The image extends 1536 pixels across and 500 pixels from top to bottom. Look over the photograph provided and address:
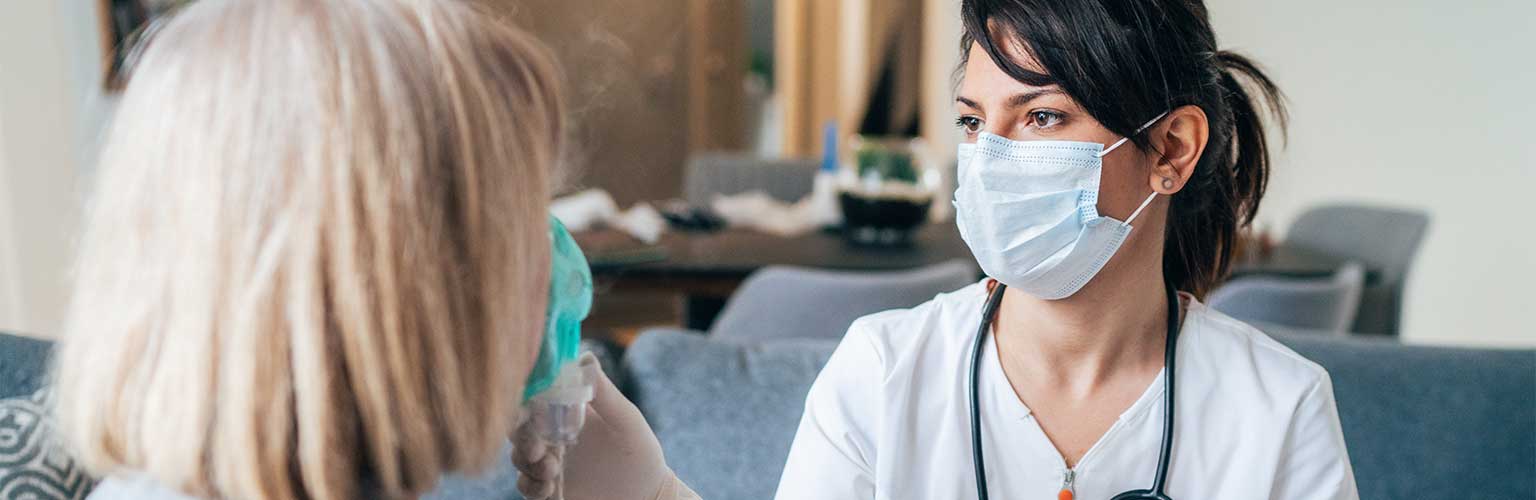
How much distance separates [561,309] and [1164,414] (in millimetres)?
608

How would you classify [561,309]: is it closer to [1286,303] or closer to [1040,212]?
[1040,212]

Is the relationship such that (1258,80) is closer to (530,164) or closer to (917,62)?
(530,164)

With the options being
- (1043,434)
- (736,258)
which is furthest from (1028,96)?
(736,258)

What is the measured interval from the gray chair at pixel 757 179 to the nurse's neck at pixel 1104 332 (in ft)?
8.39

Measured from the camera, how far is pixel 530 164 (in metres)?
0.64

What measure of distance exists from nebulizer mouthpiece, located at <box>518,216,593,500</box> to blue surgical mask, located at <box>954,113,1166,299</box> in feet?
1.50

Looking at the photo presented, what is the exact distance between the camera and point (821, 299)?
70.2 inches

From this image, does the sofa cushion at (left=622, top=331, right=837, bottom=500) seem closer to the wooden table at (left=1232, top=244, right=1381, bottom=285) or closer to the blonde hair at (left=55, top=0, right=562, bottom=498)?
the blonde hair at (left=55, top=0, right=562, bottom=498)

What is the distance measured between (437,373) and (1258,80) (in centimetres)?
89

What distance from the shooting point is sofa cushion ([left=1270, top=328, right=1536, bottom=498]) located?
4.22 ft

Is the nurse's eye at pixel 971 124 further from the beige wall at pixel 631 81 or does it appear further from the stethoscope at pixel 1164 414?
the beige wall at pixel 631 81

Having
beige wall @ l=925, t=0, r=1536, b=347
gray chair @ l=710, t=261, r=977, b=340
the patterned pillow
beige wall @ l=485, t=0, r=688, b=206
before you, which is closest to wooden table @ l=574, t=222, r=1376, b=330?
gray chair @ l=710, t=261, r=977, b=340

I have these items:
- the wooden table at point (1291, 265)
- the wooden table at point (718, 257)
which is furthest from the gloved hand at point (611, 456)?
the wooden table at point (1291, 265)

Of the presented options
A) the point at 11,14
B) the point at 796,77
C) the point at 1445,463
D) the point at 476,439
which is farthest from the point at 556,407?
the point at 796,77
